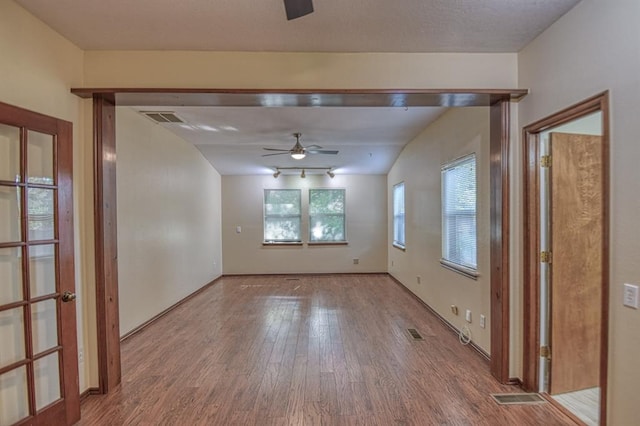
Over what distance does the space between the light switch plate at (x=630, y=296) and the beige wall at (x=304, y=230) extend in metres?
5.71

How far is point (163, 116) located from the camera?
3920 millimetres

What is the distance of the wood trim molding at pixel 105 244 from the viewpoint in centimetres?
246

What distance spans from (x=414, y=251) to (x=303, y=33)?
13.1 ft

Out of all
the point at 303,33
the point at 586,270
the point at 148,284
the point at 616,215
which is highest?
the point at 303,33

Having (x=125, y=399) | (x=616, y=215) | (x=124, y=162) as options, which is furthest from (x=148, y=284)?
(x=616, y=215)

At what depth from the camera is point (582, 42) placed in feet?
6.35

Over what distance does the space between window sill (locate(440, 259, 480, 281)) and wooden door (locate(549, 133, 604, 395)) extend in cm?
78

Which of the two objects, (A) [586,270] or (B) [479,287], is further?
(B) [479,287]

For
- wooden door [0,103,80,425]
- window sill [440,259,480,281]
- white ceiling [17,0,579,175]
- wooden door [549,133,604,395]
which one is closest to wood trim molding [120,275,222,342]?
wooden door [0,103,80,425]

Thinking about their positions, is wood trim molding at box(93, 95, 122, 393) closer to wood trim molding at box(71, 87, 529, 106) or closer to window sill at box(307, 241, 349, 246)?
wood trim molding at box(71, 87, 529, 106)

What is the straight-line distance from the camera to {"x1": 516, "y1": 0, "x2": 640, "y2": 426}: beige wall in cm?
161

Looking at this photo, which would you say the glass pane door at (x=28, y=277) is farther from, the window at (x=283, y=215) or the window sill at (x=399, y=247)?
the window at (x=283, y=215)

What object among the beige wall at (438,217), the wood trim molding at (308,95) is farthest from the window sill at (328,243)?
the wood trim molding at (308,95)

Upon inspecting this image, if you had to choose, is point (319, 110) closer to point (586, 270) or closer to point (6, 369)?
point (586, 270)
